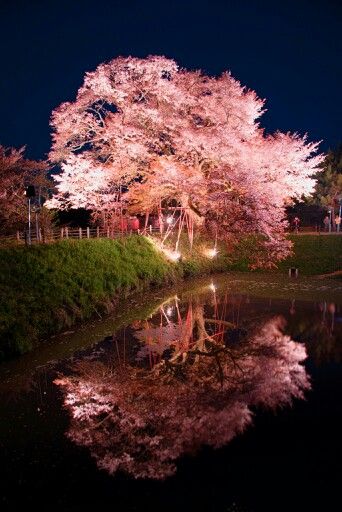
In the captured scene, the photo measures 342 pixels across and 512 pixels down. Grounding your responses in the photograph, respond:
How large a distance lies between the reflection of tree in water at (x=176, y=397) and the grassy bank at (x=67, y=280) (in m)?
2.44

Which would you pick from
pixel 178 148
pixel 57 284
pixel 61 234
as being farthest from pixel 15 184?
pixel 57 284

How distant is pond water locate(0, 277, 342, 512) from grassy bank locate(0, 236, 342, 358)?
122 cm

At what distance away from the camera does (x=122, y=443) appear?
7219mm

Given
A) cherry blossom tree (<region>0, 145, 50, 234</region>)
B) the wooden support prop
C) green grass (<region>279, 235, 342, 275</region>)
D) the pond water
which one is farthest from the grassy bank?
green grass (<region>279, 235, 342, 275</region>)

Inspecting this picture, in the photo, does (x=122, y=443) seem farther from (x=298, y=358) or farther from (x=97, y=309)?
(x=97, y=309)

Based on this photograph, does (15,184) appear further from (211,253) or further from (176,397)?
(176,397)

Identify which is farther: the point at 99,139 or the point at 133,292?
the point at 99,139

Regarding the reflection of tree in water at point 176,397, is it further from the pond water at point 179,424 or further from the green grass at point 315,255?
the green grass at point 315,255

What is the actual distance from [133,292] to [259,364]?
10076 mm

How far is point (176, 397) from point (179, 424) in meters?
1.21

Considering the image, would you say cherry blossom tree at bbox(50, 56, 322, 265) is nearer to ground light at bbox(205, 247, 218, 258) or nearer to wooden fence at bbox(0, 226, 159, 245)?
wooden fence at bbox(0, 226, 159, 245)

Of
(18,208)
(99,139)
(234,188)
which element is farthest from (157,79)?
(18,208)

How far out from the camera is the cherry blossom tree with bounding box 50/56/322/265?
24.3 metres

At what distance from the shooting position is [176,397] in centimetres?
896
